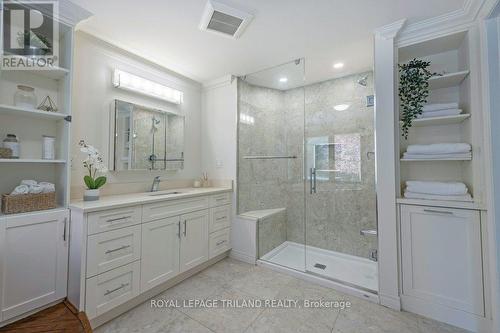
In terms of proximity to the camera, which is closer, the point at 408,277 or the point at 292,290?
the point at 408,277

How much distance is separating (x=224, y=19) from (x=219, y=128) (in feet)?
4.68

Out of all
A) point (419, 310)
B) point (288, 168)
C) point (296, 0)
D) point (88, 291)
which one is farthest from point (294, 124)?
point (88, 291)

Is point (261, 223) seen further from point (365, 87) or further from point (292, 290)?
point (365, 87)

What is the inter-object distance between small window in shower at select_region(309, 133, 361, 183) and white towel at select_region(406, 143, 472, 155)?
0.96 m

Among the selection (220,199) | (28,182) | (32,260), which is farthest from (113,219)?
(220,199)

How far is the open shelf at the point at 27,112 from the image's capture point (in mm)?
1389

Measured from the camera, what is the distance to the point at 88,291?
1.46 m

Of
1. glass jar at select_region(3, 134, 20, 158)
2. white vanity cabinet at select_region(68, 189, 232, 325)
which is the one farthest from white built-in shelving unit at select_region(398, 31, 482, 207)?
glass jar at select_region(3, 134, 20, 158)

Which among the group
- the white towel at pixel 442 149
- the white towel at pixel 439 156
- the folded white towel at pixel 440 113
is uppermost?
the folded white towel at pixel 440 113

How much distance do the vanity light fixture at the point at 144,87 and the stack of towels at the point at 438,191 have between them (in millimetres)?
2688

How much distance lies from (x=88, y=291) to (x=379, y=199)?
235cm

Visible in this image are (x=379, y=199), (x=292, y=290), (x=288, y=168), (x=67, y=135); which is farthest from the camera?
(x=288, y=168)

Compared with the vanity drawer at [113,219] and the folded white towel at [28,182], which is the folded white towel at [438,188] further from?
the folded white towel at [28,182]

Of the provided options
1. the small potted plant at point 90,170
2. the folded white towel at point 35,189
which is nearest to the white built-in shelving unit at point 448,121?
the small potted plant at point 90,170
